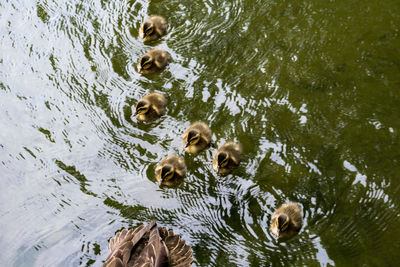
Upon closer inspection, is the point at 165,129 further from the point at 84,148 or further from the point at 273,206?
the point at 273,206

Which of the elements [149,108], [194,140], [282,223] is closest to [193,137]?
[194,140]

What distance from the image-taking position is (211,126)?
382 cm

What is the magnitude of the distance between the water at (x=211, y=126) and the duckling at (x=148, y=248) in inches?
3.9

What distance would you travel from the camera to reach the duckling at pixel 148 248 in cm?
301

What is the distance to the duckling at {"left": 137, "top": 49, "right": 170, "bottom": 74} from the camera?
4219 mm

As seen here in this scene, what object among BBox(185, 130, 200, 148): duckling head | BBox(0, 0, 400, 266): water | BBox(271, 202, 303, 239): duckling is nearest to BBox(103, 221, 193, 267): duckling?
BBox(0, 0, 400, 266): water

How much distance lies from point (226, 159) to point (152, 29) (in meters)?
1.45

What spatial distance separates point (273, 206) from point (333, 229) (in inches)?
14.3

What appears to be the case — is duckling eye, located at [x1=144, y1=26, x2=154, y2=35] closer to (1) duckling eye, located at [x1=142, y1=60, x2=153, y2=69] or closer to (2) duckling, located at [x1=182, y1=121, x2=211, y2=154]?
(1) duckling eye, located at [x1=142, y1=60, x2=153, y2=69]

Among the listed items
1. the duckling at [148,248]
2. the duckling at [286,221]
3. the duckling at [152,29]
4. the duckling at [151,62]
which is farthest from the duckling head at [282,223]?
the duckling at [152,29]

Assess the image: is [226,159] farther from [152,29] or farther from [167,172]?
[152,29]

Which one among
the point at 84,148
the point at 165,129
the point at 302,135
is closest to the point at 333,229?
the point at 302,135

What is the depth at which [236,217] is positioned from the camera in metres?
3.32

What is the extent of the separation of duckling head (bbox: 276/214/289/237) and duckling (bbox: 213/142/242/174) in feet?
1.65
